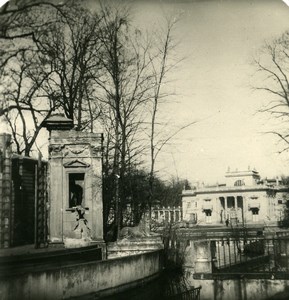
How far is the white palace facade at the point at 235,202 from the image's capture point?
137 ft

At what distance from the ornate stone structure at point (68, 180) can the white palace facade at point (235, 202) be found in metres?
28.7

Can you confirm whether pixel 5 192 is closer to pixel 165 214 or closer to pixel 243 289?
pixel 243 289

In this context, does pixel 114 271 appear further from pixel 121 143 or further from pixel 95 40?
pixel 95 40

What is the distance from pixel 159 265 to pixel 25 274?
5253 mm

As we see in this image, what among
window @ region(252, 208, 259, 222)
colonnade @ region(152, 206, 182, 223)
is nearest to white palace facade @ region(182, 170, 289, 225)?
window @ region(252, 208, 259, 222)

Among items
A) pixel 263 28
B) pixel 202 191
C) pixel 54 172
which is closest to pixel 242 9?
pixel 263 28

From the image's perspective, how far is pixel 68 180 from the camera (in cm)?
1212

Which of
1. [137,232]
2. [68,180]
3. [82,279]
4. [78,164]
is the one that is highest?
[78,164]

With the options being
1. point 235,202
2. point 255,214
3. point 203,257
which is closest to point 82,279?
point 203,257

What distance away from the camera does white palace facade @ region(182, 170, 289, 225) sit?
41.7m

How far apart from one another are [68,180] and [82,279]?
4968 mm

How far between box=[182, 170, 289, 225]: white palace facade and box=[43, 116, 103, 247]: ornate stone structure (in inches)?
1131

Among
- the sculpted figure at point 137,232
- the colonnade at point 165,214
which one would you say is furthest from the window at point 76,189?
the colonnade at point 165,214

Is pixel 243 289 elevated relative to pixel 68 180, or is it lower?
lower
